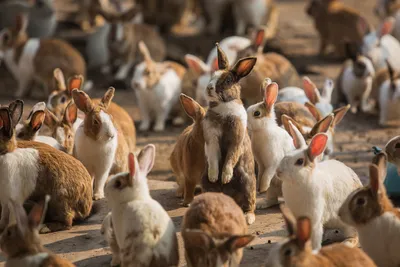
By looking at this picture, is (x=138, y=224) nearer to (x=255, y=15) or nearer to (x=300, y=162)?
(x=300, y=162)

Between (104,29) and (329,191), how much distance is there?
7209 millimetres


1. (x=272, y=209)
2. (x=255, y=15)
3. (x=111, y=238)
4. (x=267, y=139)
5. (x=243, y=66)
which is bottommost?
(x=272, y=209)

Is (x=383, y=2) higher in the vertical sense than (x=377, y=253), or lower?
higher

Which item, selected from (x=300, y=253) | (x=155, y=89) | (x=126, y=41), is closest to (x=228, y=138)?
(x=300, y=253)

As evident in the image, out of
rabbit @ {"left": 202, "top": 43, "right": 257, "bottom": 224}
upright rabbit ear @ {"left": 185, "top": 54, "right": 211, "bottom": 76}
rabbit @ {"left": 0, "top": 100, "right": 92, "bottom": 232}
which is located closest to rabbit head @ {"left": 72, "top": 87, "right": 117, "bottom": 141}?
rabbit @ {"left": 0, "top": 100, "right": 92, "bottom": 232}

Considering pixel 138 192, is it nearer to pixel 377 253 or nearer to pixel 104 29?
pixel 377 253

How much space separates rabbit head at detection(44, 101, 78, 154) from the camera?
7.78 metres

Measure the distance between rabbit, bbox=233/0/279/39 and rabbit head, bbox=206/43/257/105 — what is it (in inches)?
285

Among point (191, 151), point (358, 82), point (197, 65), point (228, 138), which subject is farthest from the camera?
point (358, 82)

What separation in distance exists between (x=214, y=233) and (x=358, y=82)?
5.67m

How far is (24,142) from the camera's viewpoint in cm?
685

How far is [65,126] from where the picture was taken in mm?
7844

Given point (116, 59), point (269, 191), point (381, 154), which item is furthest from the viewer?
point (116, 59)

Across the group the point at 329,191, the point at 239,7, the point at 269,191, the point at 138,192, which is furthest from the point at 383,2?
the point at 138,192
